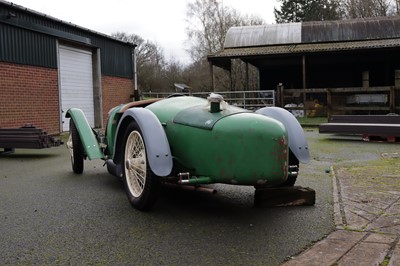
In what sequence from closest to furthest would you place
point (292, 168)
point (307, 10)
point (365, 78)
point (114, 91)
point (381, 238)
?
point (381, 238)
point (292, 168)
point (114, 91)
point (365, 78)
point (307, 10)

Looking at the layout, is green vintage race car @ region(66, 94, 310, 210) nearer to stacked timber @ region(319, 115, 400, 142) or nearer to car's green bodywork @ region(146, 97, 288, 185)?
car's green bodywork @ region(146, 97, 288, 185)

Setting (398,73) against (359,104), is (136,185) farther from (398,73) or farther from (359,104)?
(398,73)

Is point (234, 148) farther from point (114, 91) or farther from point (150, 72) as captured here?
point (150, 72)

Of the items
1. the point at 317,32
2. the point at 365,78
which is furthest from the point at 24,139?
the point at 365,78

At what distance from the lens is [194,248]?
10.4 feet

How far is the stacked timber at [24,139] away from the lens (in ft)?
29.9

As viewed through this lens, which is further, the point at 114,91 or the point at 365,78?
the point at 365,78

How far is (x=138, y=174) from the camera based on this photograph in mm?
4273

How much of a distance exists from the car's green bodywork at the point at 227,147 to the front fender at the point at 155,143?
0.61 feet

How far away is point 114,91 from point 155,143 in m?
15.2

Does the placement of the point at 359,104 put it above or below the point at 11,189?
above

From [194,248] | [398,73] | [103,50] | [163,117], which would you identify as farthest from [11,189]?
[398,73]

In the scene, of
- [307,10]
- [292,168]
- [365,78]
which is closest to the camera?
[292,168]

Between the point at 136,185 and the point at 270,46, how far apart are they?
2196 cm
